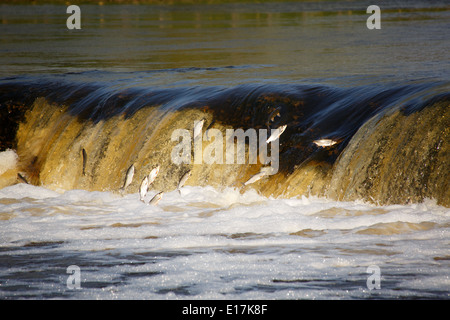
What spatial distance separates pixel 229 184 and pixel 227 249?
2355mm

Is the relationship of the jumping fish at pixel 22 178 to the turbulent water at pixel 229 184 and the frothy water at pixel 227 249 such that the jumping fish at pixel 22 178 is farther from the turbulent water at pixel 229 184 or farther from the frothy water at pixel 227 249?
the frothy water at pixel 227 249

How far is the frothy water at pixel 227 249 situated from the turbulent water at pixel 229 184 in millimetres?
22

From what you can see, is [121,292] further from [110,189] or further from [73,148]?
[73,148]

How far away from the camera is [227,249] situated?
6.30 m

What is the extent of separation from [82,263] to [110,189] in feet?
11.4

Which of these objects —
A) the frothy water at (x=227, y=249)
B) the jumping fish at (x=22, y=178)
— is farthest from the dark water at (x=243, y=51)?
the frothy water at (x=227, y=249)

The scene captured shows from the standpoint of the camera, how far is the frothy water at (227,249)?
5312 millimetres

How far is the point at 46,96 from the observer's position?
1173 centimetres

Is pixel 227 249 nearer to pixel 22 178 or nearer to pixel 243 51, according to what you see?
pixel 22 178

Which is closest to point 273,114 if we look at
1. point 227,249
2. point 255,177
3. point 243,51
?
point 255,177

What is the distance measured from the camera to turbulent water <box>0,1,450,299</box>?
220 inches

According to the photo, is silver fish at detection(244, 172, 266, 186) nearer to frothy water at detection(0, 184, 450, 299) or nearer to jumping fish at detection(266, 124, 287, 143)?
frothy water at detection(0, 184, 450, 299)

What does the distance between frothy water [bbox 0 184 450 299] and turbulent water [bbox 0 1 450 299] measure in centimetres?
2
